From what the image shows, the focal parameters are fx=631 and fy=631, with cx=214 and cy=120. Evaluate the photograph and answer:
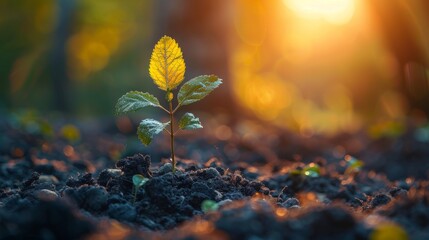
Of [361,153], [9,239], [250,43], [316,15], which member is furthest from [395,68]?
[316,15]

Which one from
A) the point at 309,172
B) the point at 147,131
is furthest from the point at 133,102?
the point at 309,172

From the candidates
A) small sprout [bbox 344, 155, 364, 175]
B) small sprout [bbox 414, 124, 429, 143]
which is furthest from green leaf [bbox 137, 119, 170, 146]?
small sprout [bbox 414, 124, 429, 143]

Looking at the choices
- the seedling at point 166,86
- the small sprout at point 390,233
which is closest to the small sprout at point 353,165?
the seedling at point 166,86

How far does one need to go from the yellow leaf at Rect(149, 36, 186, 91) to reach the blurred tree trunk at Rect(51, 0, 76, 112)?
39.8 ft

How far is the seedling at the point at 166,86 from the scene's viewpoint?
8.31 feet

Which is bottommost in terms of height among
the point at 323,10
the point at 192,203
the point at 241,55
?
the point at 192,203

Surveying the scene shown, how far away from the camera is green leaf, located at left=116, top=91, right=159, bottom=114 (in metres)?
2.53

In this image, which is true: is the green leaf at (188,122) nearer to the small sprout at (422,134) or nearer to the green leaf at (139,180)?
the green leaf at (139,180)

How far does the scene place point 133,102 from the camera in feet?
8.46

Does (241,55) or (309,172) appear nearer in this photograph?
(309,172)

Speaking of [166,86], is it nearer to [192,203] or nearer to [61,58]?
[192,203]

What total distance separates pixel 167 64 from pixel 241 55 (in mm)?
10699

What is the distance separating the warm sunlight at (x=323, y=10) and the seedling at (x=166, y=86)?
2170 cm

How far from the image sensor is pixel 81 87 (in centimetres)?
2528
